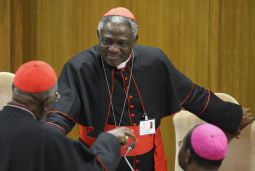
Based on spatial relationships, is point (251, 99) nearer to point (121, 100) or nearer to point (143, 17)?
point (143, 17)

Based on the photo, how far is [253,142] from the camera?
3.65 metres

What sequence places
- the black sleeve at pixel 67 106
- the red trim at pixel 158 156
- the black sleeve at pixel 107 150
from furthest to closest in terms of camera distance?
the red trim at pixel 158 156, the black sleeve at pixel 67 106, the black sleeve at pixel 107 150

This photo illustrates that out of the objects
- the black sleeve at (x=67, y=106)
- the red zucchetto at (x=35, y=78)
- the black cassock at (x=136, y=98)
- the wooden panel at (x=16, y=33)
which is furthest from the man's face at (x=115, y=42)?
the wooden panel at (x=16, y=33)

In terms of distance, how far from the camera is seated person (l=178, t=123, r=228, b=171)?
2.47 metres

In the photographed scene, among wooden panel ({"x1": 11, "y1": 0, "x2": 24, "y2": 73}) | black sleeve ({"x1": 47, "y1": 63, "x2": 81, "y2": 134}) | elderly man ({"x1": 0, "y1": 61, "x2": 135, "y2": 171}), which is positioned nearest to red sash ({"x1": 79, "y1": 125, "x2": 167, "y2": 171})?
black sleeve ({"x1": 47, "y1": 63, "x2": 81, "y2": 134})

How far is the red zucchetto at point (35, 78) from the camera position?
2.46 meters

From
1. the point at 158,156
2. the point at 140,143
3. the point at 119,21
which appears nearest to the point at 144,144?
the point at 140,143

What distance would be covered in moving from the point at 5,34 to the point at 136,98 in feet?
6.59

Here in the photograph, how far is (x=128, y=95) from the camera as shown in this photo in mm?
3518

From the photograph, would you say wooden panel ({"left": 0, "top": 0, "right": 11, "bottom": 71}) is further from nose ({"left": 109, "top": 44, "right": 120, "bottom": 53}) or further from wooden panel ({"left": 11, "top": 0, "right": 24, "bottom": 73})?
nose ({"left": 109, "top": 44, "right": 120, "bottom": 53})

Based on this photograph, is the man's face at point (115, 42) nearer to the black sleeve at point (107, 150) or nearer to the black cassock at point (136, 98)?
the black cassock at point (136, 98)

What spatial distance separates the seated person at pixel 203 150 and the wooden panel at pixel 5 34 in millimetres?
2923

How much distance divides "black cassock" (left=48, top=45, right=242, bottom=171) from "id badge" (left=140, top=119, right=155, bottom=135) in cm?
3

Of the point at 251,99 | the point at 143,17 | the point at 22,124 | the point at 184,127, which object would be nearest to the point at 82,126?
the point at 184,127
